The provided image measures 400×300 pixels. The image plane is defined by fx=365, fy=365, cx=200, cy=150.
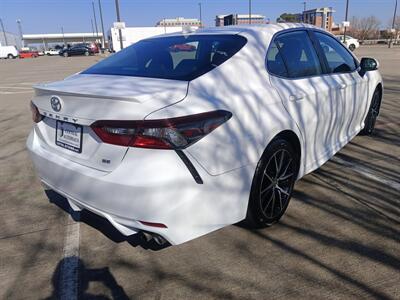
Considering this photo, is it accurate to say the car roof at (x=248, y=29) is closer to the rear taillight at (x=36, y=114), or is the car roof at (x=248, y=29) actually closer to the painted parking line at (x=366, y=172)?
the rear taillight at (x=36, y=114)

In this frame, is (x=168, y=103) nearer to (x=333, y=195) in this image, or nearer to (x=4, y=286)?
(x=4, y=286)

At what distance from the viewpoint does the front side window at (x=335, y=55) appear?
4020mm

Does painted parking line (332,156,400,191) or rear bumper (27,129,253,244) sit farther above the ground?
rear bumper (27,129,253,244)

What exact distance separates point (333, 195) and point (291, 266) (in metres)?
1.32

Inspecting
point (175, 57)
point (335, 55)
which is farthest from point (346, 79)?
point (175, 57)

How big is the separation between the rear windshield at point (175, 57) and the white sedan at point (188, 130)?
1 centimetres

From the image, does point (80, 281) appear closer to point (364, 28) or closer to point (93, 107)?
point (93, 107)

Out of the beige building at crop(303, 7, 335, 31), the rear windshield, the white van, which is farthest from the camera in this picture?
the beige building at crop(303, 7, 335, 31)

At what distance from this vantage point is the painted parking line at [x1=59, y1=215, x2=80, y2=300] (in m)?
2.48

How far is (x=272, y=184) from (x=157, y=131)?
130 centimetres

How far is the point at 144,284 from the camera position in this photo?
2.52 m

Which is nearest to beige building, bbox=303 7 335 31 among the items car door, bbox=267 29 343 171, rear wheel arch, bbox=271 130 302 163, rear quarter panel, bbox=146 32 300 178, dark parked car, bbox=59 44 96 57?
dark parked car, bbox=59 44 96 57

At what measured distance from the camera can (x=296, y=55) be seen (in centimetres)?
347

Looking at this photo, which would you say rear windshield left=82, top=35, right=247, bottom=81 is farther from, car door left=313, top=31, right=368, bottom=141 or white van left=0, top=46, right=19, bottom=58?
white van left=0, top=46, right=19, bottom=58
